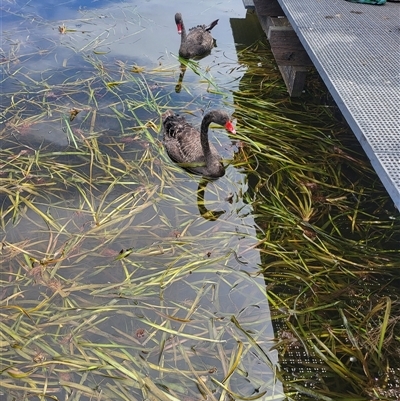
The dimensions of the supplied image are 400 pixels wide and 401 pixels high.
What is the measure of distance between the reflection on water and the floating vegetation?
0.04ft

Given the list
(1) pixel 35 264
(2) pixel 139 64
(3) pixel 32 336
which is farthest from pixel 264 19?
(3) pixel 32 336

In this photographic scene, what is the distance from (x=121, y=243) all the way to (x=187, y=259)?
52 centimetres

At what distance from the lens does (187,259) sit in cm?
323

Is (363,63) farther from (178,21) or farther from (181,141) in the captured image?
(178,21)

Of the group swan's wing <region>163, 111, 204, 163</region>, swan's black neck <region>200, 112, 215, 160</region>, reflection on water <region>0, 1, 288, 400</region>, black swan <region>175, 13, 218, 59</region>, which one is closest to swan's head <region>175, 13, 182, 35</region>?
black swan <region>175, 13, 218, 59</region>

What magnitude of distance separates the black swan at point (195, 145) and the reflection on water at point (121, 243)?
0.11 meters

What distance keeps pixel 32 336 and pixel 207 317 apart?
1.08m

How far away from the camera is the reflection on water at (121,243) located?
2611 mm

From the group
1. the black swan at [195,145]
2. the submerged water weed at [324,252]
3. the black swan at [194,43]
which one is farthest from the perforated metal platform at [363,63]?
the black swan at [194,43]

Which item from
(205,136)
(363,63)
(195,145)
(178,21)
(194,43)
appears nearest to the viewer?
(363,63)

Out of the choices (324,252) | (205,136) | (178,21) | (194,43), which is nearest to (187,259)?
(324,252)

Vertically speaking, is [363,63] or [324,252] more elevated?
[363,63]

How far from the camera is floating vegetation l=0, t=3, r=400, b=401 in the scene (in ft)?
8.52

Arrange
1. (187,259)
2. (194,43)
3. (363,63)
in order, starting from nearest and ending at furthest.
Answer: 1. (187,259)
2. (363,63)
3. (194,43)
